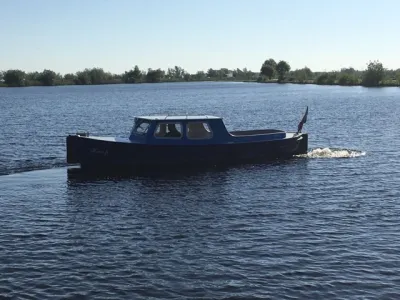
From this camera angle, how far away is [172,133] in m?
36.2

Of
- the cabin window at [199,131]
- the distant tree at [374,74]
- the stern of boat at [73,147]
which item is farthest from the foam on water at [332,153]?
the distant tree at [374,74]

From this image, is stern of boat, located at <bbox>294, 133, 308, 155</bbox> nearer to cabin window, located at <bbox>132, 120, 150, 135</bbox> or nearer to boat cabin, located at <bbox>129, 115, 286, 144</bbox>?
boat cabin, located at <bbox>129, 115, 286, 144</bbox>

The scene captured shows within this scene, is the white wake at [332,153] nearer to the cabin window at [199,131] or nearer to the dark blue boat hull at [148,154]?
the dark blue boat hull at [148,154]

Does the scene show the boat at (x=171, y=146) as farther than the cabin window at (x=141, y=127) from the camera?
No

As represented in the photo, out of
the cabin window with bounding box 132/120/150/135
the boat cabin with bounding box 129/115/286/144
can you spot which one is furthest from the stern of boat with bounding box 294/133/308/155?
the cabin window with bounding box 132/120/150/135

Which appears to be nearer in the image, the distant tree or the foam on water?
the foam on water

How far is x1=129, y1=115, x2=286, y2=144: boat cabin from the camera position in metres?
35.8

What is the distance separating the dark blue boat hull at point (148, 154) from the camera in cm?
3469

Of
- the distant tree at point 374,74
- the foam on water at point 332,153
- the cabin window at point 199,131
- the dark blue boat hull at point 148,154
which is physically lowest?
the foam on water at point 332,153

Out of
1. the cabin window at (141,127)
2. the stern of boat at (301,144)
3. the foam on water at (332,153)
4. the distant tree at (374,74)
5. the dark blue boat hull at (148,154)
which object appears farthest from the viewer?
the distant tree at (374,74)

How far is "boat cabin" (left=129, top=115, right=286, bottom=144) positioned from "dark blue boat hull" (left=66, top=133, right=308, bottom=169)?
53cm

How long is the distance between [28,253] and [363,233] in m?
12.9

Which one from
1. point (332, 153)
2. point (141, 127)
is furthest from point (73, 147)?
point (332, 153)

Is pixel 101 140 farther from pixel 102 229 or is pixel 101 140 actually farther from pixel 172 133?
pixel 102 229
